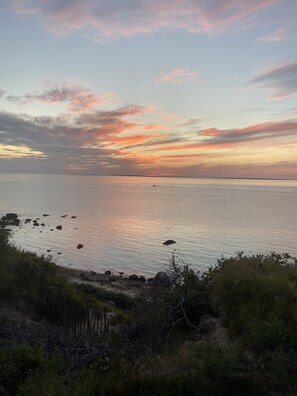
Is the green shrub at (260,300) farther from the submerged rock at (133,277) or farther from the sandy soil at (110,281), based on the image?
the submerged rock at (133,277)

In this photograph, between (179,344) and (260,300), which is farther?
(260,300)

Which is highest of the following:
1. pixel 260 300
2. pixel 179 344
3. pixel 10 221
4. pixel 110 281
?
pixel 260 300

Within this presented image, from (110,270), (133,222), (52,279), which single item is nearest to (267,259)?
(52,279)

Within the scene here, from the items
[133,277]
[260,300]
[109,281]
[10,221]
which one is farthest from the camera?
[10,221]

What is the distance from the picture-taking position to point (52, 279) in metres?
18.4

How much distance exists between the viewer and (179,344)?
9.38 m

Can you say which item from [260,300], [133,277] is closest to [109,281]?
[133,277]

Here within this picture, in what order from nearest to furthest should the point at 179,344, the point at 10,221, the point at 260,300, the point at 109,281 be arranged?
the point at 179,344
the point at 260,300
the point at 109,281
the point at 10,221

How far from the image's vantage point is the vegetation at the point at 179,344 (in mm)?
6297

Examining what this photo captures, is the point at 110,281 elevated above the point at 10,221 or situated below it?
below

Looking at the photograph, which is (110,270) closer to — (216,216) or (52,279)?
(52,279)

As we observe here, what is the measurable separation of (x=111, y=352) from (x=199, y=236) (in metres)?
49.7

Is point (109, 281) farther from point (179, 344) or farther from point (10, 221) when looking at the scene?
point (10, 221)

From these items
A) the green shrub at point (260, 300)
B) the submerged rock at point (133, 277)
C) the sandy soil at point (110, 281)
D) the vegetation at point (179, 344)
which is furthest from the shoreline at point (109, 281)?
the green shrub at point (260, 300)
